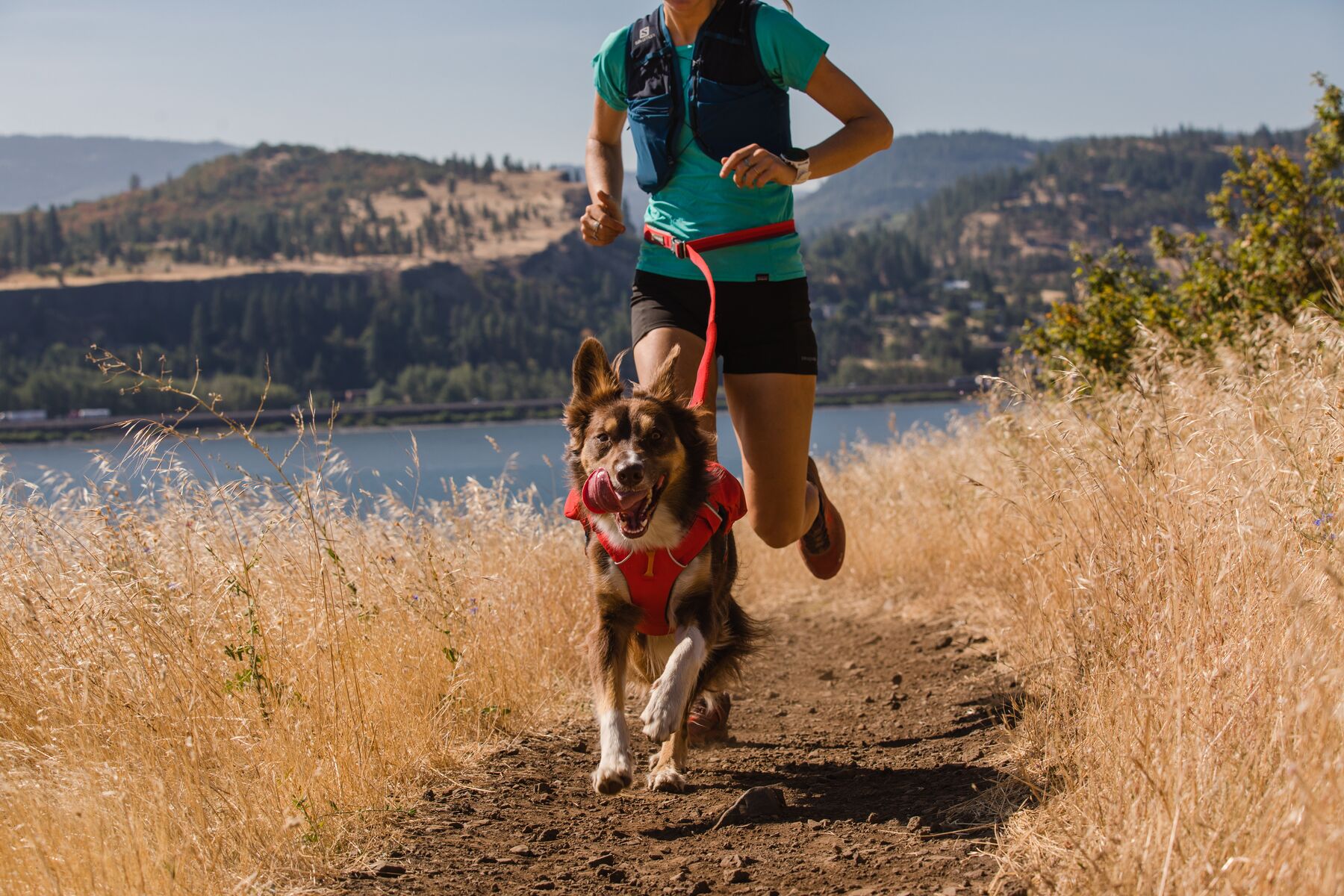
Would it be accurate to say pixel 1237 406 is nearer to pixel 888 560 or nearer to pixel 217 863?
pixel 217 863

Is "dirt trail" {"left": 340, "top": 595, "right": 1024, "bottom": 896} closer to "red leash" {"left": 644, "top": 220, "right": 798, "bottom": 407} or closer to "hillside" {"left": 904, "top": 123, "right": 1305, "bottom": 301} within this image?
"red leash" {"left": 644, "top": 220, "right": 798, "bottom": 407}

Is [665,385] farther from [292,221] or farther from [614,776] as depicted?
[292,221]

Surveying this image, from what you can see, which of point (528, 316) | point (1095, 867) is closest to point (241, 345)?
point (528, 316)

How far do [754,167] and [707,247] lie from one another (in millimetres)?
497

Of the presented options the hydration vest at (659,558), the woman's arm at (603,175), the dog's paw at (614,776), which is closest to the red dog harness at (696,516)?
the hydration vest at (659,558)

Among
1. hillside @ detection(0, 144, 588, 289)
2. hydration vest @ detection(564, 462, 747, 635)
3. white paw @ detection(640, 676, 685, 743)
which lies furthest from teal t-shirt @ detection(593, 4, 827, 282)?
hillside @ detection(0, 144, 588, 289)

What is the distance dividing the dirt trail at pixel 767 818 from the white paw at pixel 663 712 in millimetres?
338

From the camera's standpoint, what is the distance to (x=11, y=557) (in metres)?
4.54

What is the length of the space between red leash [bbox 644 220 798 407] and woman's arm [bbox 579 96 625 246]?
20 cm

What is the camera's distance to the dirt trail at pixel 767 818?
10.5ft

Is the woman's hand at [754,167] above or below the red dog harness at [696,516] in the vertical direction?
above

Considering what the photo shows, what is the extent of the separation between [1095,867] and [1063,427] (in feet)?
11.2

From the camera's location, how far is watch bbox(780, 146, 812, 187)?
14.5 ft

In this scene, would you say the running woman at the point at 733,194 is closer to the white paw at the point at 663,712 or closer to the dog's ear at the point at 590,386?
the dog's ear at the point at 590,386
